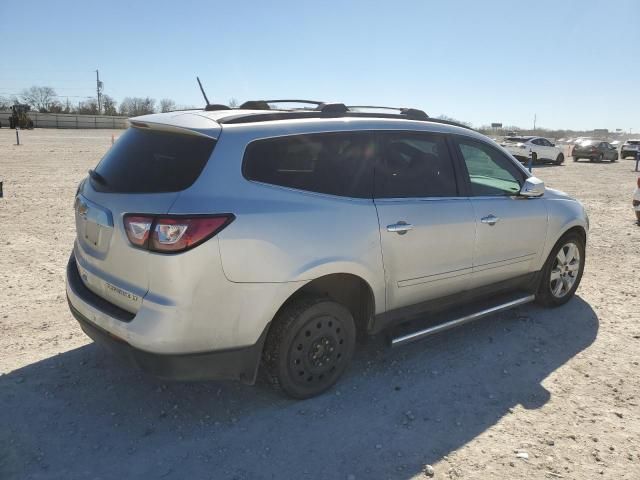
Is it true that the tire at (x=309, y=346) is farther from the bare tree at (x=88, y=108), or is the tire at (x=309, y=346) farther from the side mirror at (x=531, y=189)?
the bare tree at (x=88, y=108)

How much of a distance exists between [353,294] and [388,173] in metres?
0.89

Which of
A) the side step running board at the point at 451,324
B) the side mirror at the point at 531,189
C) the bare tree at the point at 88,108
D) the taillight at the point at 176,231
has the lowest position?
the side step running board at the point at 451,324

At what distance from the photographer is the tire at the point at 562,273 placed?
4.93m

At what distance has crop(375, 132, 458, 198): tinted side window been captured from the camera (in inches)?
140

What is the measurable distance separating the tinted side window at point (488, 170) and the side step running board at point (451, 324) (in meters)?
0.97

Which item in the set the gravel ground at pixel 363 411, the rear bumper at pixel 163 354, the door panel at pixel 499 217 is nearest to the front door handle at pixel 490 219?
the door panel at pixel 499 217

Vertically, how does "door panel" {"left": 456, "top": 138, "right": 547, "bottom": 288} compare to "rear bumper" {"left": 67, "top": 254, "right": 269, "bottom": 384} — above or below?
above

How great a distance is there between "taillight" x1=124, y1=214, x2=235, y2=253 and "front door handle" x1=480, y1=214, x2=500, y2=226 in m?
2.27

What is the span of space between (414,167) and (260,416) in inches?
81.5

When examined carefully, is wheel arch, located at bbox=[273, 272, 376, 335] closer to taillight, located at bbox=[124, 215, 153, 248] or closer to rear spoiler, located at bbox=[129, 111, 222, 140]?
taillight, located at bbox=[124, 215, 153, 248]

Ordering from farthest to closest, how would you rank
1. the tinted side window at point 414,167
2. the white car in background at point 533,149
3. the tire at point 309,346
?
1. the white car in background at point 533,149
2. the tinted side window at point 414,167
3. the tire at point 309,346

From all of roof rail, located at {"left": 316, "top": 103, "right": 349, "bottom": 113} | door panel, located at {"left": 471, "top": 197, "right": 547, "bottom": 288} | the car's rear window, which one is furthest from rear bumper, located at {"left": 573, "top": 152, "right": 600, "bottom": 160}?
the car's rear window

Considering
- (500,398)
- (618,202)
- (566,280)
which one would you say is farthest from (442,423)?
(618,202)

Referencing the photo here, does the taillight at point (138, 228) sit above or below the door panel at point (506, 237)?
above
